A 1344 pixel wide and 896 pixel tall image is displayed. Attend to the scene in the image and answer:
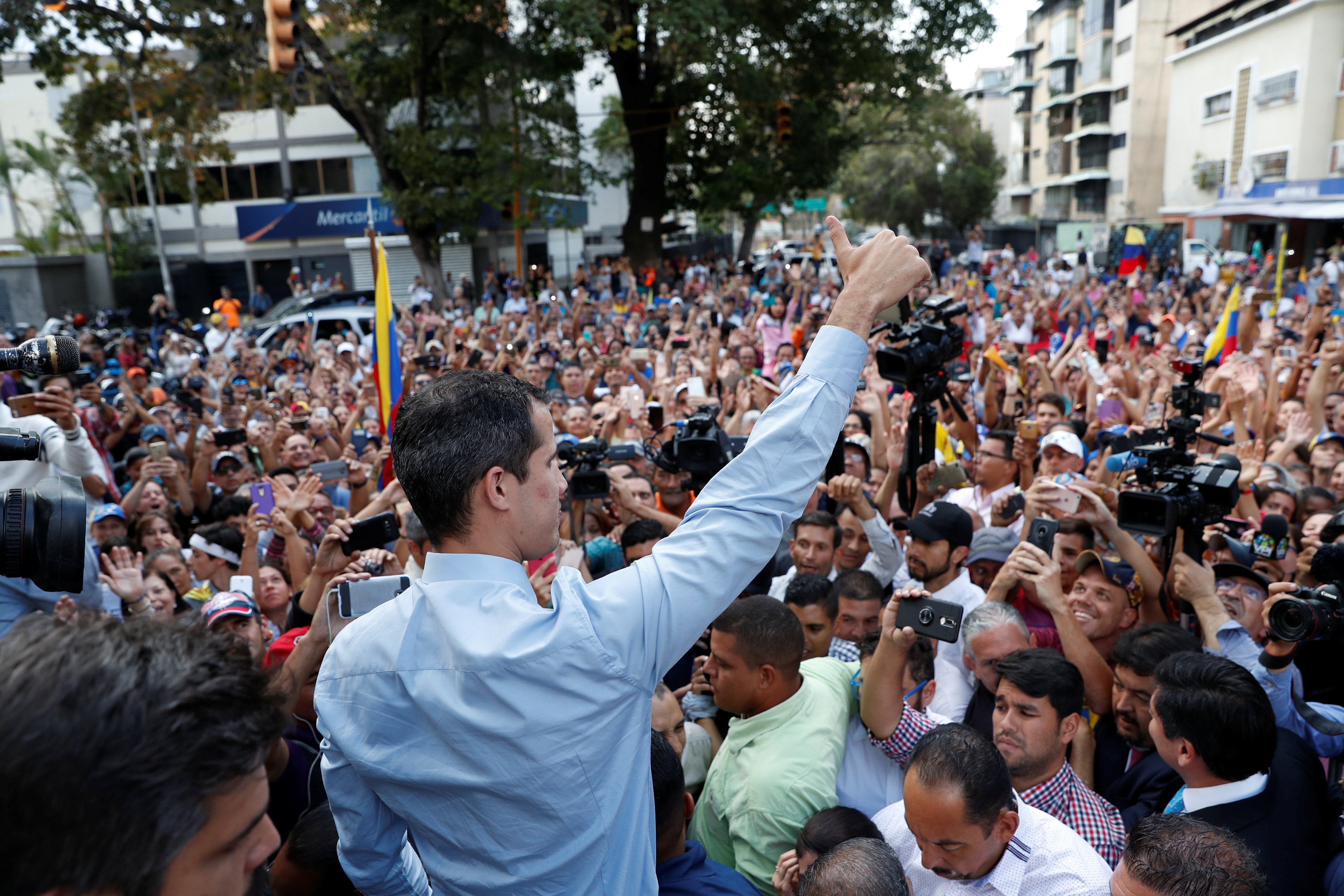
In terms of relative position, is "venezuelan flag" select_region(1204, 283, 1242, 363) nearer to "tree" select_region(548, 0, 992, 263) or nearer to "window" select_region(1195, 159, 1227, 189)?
"tree" select_region(548, 0, 992, 263)

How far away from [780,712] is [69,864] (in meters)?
2.34

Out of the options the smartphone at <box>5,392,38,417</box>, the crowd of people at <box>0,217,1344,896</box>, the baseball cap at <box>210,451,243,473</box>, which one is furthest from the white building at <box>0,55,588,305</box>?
the smartphone at <box>5,392,38,417</box>

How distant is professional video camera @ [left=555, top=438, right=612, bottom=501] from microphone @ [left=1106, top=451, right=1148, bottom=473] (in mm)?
2334

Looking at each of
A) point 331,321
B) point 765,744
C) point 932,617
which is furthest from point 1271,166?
point 765,744

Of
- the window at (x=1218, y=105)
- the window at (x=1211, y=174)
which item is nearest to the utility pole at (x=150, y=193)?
the window at (x=1218, y=105)

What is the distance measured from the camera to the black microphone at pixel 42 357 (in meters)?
2.43

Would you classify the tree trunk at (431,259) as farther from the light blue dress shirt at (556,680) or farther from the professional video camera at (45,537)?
the light blue dress shirt at (556,680)

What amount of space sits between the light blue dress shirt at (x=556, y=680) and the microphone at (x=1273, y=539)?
3366mm

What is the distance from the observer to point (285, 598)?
4934mm

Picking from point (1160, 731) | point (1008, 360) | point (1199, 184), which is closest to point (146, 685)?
point (1160, 731)

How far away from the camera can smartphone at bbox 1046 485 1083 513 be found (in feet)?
12.7

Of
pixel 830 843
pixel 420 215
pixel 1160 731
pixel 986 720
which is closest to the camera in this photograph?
pixel 830 843

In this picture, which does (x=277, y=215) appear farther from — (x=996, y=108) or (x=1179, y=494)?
(x=996, y=108)

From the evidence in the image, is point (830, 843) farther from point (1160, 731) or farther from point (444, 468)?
point (444, 468)
